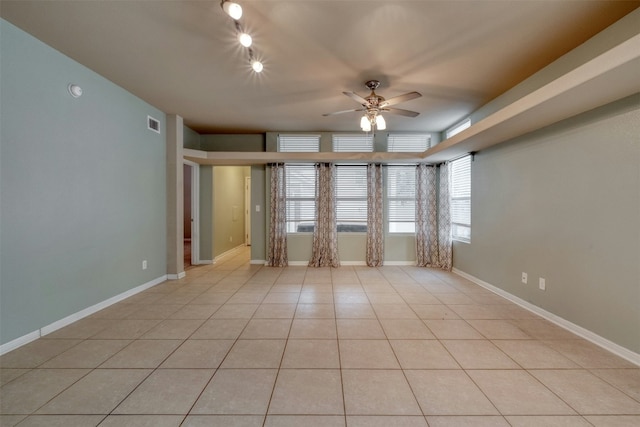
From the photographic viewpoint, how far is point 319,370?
199 cm

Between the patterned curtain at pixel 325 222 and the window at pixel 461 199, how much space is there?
7.53 ft

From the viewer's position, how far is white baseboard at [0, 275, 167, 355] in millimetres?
2236

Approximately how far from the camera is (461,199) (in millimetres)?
4770

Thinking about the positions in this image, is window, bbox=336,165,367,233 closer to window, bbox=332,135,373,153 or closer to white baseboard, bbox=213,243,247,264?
window, bbox=332,135,373,153

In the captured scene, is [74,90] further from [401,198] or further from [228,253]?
[401,198]

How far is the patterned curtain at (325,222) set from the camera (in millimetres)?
5316

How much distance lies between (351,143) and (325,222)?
174cm

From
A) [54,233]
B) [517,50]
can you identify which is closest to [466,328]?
[517,50]

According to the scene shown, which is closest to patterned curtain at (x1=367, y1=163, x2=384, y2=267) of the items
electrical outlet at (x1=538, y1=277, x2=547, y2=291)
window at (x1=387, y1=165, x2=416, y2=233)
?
window at (x1=387, y1=165, x2=416, y2=233)

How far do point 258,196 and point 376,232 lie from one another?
2600 mm

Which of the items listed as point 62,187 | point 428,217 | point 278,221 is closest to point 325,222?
point 278,221

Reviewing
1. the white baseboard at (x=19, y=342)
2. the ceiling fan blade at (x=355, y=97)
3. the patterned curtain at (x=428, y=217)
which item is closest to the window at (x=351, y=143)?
the patterned curtain at (x=428, y=217)

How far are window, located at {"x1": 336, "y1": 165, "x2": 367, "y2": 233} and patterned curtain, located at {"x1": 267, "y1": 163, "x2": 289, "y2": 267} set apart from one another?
45.0 inches

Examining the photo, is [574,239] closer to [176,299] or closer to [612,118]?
[612,118]
